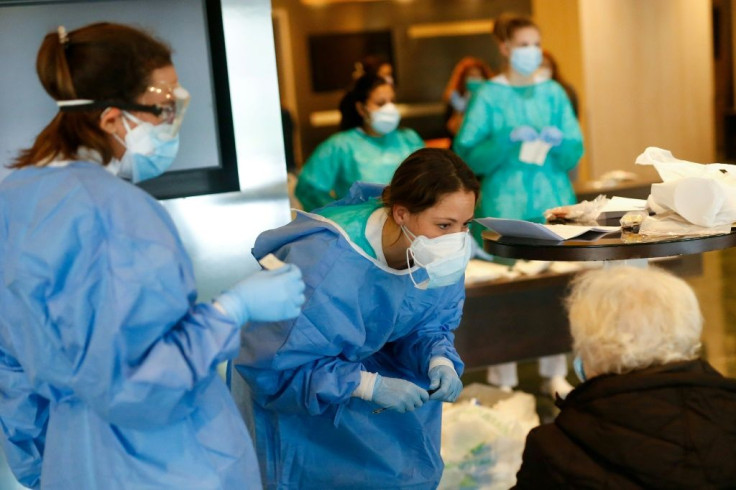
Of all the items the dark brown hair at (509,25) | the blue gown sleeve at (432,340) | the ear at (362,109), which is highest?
the dark brown hair at (509,25)

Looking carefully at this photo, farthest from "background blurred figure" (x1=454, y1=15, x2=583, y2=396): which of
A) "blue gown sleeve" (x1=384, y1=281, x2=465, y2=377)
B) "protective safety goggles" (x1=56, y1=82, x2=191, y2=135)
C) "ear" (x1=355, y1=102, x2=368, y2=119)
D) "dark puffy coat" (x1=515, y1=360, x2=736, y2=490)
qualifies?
"protective safety goggles" (x1=56, y1=82, x2=191, y2=135)

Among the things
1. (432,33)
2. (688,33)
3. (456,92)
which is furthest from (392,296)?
(432,33)

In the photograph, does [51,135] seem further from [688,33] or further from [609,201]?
[688,33]

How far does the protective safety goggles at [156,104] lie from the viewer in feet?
4.89

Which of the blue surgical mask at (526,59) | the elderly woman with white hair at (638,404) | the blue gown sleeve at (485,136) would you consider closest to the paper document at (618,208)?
the elderly woman with white hair at (638,404)

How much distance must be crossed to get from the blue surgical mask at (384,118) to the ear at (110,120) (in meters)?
2.62

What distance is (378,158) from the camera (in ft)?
13.6

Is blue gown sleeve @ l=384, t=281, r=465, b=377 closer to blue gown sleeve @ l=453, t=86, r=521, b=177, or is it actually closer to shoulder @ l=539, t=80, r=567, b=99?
blue gown sleeve @ l=453, t=86, r=521, b=177

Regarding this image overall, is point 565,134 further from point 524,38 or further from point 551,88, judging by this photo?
point 524,38

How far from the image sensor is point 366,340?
7.06 ft

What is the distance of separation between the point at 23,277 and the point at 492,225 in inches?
55.9

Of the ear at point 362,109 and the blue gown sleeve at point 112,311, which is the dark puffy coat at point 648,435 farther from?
the ear at point 362,109

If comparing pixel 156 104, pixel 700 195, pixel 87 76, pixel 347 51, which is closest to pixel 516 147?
pixel 700 195

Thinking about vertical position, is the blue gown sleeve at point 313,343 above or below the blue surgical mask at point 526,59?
below
